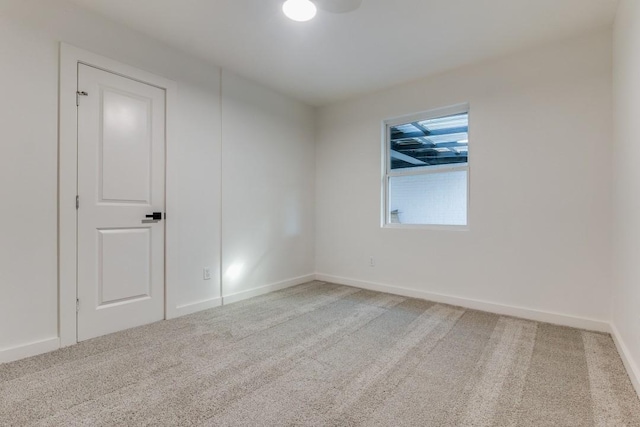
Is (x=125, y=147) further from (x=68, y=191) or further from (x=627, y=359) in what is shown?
(x=627, y=359)

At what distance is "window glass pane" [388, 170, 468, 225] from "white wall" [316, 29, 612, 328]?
147 mm

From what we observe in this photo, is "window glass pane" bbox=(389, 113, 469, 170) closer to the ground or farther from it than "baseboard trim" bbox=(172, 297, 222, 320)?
farther from it

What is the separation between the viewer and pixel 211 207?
318cm

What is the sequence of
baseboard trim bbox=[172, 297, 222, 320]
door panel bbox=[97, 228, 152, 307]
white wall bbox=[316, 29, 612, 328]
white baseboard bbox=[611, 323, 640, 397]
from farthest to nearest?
baseboard trim bbox=[172, 297, 222, 320] → white wall bbox=[316, 29, 612, 328] → door panel bbox=[97, 228, 152, 307] → white baseboard bbox=[611, 323, 640, 397]

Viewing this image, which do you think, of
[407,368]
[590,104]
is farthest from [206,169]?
[590,104]

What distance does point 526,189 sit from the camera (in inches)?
112

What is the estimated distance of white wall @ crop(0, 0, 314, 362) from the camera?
201 centimetres

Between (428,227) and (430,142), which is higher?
(430,142)

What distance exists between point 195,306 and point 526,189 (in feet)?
10.9

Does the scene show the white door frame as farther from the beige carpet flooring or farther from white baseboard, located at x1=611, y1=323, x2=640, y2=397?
white baseboard, located at x1=611, y1=323, x2=640, y2=397

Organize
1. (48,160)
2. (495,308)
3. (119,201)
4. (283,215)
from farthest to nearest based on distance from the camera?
1. (283,215)
2. (495,308)
3. (119,201)
4. (48,160)

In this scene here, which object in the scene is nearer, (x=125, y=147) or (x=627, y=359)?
(x=627, y=359)

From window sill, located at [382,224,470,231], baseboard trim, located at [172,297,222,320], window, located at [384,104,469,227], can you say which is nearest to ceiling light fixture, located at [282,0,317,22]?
window, located at [384,104,469,227]

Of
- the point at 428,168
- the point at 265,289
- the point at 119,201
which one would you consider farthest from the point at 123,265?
the point at 428,168
